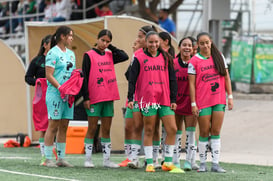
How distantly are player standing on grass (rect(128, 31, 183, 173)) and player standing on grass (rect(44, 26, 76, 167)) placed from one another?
1.04 meters

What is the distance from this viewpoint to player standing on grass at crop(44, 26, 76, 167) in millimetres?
10266

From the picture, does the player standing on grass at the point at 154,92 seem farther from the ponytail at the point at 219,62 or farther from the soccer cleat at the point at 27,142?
the soccer cleat at the point at 27,142

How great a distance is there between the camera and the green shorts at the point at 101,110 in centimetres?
1039

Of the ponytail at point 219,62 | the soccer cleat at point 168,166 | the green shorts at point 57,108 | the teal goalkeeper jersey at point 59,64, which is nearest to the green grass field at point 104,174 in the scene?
the soccer cleat at point 168,166

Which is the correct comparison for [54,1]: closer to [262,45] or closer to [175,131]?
[262,45]

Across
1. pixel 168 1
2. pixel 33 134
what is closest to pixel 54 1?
pixel 168 1

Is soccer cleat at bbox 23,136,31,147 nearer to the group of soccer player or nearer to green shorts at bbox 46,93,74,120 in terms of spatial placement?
the group of soccer player

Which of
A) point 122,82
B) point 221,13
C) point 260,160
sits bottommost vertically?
point 260,160

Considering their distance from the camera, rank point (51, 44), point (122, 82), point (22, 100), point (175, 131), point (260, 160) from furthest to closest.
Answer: point (22, 100), point (122, 82), point (260, 160), point (51, 44), point (175, 131)

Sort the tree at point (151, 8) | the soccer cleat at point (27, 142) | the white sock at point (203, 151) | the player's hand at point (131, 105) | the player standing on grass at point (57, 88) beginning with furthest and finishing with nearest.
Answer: the tree at point (151, 8), the soccer cleat at point (27, 142), the player standing on grass at point (57, 88), the white sock at point (203, 151), the player's hand at point (131, 105)

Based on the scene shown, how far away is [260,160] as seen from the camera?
1272 centimetres

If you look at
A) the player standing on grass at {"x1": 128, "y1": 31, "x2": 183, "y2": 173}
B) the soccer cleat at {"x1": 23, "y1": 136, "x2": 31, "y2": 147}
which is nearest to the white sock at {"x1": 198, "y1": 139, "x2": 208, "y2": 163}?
the player standing on grass at {"x1": 128, "y1": 31, "x2": 183, "y2": 173}

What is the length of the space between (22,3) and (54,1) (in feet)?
6.85

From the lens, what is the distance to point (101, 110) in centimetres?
1048
